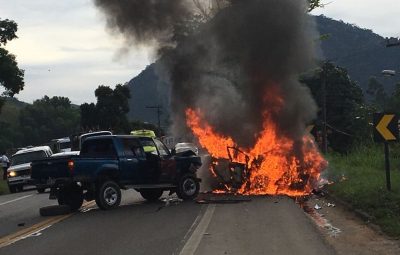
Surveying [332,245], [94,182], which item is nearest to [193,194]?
[94,182]

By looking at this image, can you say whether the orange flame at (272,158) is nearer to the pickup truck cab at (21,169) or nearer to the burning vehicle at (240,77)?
the burning vehicle at (240,77)

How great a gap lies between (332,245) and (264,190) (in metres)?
8.14

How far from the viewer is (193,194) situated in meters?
16.2

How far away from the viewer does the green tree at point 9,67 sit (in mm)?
33156

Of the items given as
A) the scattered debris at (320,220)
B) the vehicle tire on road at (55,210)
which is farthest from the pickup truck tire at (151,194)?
the scattered debris at (320,220)

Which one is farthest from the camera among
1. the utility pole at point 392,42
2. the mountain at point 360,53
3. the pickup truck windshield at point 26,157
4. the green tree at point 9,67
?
the mountain at point 360,53

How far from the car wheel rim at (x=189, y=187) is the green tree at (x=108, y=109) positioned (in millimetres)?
50543

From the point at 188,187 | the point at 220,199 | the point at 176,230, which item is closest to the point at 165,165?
the point at 188,187

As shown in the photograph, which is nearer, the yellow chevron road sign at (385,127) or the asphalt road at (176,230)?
the asphalt road at (176,230)

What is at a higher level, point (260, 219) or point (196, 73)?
point (196, 73)

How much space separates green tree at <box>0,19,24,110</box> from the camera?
1305 inches

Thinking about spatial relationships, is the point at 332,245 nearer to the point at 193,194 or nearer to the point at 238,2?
the point at 193,194

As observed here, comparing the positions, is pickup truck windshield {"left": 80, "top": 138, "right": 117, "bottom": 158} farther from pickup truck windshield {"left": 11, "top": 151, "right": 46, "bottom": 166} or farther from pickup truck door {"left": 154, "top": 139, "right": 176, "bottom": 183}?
pickup truck windshield {"left": 11, "top": 151, "right": 46, "bottom": 166}

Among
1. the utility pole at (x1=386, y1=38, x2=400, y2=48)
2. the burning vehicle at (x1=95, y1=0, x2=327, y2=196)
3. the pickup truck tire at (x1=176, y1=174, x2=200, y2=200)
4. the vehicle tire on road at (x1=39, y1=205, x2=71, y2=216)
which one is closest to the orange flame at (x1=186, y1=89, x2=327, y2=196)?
the burning vehicle at (x1=95, y1=0, x2=327, y2=196)
